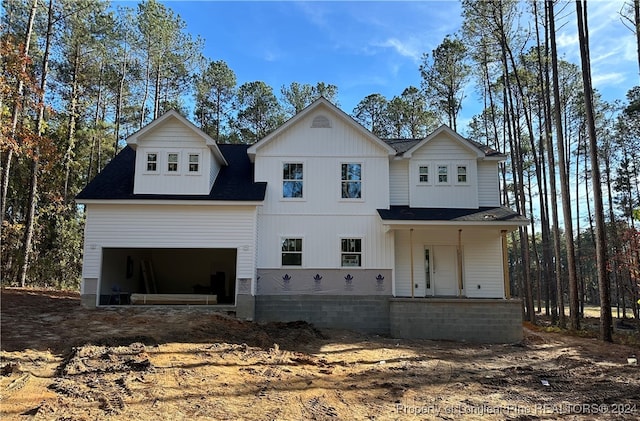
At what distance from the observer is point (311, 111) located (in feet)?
50.4

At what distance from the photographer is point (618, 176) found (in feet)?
94.3

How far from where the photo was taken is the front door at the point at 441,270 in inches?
588

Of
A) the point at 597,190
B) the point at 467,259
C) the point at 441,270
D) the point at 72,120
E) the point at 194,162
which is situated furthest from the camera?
the point at 72,120

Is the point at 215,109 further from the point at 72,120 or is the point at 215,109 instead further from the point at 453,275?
the point at 453,275

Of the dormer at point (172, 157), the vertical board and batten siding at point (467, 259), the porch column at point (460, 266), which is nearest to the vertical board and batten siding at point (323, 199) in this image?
the vertical board and batten siding at point (467, 259)

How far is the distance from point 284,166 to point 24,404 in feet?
35.0

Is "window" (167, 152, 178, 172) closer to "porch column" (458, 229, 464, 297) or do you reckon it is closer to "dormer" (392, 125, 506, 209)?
"dormer" (392, 125, 506, 209)

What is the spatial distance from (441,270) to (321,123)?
6819 mm

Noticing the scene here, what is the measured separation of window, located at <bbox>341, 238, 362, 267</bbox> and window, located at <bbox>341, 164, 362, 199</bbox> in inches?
62.1

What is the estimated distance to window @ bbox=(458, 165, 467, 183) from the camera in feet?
50.6

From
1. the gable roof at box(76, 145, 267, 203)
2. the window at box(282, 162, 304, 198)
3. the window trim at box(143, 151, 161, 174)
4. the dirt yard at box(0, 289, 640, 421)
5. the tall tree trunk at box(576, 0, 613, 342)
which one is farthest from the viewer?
the window at box(282, 162, 304, 198)

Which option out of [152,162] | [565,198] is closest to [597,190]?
[565,198]

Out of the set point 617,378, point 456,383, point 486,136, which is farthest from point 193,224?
point 486,136

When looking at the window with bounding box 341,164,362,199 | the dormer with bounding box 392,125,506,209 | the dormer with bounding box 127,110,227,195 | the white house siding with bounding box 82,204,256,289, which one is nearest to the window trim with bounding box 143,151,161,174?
the dormer with bounding box 127,110,227,195
